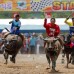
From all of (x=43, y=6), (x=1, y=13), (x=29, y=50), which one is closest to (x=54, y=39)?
(x=29, y=50)

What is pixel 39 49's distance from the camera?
27.9 metres

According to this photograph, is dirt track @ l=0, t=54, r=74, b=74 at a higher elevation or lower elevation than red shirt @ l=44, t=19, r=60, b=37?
lower

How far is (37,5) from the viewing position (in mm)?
35781

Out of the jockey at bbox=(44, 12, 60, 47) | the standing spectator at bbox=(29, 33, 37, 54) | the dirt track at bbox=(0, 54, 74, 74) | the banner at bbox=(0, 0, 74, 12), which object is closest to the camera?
the dirt track at bbox=(0, 54, 74, 74)

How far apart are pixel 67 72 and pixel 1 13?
27866 millimetres

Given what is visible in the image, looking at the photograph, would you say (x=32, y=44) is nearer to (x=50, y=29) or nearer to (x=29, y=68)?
(x=29, y=68)

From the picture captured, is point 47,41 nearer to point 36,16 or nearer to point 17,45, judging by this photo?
point 17,45

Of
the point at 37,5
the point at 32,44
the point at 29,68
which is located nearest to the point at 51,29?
the point at 29,68

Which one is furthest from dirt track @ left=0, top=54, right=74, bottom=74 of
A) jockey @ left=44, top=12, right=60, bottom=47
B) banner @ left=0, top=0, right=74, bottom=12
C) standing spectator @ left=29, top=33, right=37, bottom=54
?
banner @ left=0, top=0, right=74, bottom=12

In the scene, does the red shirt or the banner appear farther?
the banner

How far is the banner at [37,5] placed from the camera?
35719 mm

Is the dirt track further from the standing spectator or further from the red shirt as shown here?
the standing spectator

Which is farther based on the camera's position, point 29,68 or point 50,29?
point 29,68

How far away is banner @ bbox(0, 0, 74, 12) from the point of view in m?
35.7
